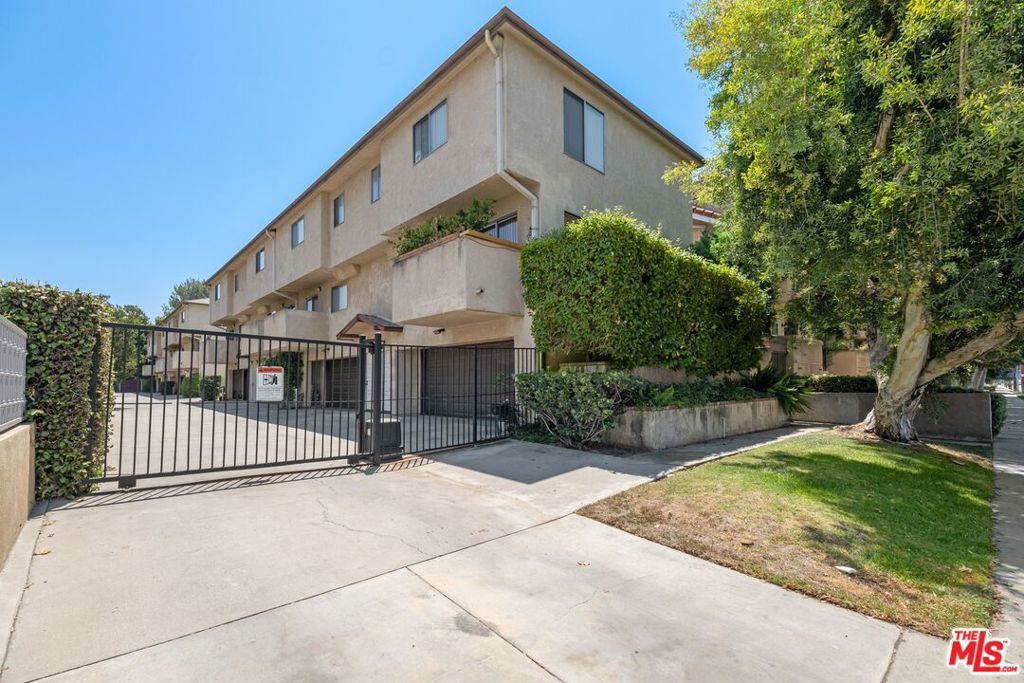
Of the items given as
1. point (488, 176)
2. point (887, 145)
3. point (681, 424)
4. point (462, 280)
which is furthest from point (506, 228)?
point (887, 145)

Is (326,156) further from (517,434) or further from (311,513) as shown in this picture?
(311,513)

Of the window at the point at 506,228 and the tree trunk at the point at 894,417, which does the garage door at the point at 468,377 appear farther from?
the tree trunk at the point at 894,417

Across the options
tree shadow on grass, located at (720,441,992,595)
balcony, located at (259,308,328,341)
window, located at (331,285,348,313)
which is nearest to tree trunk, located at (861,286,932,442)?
tree shadow on grass, located at (720,441,992,595)

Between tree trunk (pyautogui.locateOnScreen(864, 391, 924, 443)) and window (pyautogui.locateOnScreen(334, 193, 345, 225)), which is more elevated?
window (pyautogui.locateOnScreen(334, 193, 345, 225))

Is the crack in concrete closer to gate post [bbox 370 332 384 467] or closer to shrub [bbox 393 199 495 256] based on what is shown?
gate post [bbox 370 332 384 467]

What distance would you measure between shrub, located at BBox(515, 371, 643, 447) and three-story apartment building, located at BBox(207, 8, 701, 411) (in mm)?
2706

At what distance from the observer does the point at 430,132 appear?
46.7ft

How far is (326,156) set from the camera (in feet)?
63.3

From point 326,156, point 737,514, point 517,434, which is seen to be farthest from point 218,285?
point 737,514

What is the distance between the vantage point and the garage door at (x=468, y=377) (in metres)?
11.8

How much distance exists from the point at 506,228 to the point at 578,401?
668 centimetres

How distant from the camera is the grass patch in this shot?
11.5 ft

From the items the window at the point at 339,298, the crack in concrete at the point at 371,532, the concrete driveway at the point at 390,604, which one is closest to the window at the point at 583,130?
the concrete driveway at the point at 390,604

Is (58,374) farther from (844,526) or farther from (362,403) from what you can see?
(844,526)
